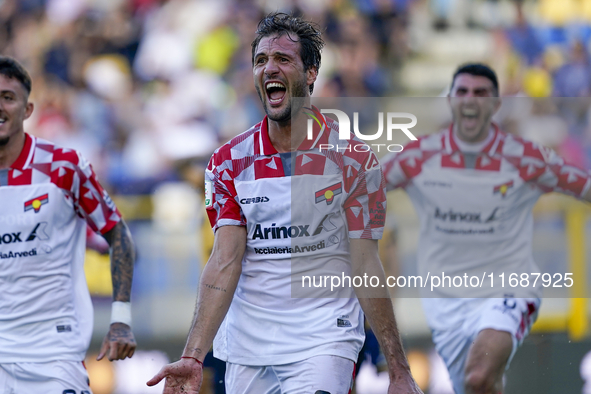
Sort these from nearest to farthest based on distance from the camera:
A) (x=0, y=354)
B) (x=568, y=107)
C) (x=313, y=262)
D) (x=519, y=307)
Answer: (x=313, y=262), (x=0, y=354), (x=519, y=307), (x=568, y=107)

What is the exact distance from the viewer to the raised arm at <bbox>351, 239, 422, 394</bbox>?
3564 mm

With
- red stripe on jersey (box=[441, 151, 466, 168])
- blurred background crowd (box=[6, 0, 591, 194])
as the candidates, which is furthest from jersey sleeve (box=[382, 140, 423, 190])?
blurred background crowd (box=[6, 0, 591, 194])

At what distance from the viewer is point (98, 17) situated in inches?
427

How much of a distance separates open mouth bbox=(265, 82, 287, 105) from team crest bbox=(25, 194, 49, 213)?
1556 millimetres

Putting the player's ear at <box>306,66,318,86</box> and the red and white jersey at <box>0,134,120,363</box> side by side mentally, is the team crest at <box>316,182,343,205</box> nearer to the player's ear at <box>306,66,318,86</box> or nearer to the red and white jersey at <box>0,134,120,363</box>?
the player's ear at <box>306,66,318,86</box>

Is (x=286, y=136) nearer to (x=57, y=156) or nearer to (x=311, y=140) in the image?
(x=311, y=140)

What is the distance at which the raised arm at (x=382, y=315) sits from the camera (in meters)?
3.56

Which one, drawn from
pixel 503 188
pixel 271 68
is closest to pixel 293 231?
pixel 271 68

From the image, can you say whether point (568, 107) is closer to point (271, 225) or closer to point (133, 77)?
point (133, 77)

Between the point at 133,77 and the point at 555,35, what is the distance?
225 inches

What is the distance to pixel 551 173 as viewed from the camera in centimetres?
525

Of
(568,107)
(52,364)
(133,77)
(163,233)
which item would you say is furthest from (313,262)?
(133,77)

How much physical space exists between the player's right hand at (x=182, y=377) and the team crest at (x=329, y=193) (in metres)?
1.03

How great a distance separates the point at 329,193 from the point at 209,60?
6.93 metres
